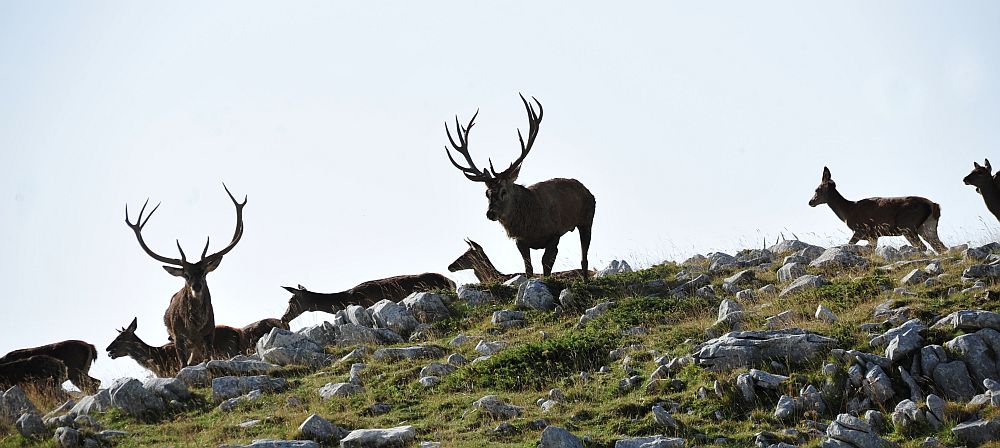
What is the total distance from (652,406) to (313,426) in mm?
3007

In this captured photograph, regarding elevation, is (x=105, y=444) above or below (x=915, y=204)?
below

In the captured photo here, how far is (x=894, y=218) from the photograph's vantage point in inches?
696

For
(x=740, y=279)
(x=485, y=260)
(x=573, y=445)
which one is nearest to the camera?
(x=573, y=445)

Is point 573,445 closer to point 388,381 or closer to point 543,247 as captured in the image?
point 388,381

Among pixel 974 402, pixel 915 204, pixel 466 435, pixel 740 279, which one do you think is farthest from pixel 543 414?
pixel 915 204

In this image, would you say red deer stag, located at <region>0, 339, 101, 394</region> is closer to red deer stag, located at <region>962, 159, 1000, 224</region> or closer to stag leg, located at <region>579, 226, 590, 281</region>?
stag leg, located at <region>579, 226, 590, 281</region>

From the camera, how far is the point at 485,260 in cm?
2064

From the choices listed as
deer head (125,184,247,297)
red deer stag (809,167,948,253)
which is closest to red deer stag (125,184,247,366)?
deer head (125,184,247,297)

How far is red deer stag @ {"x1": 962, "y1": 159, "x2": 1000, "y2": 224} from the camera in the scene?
17.7 meters

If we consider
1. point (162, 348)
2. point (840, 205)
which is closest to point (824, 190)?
point (840, 205)

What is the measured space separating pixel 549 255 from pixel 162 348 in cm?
719

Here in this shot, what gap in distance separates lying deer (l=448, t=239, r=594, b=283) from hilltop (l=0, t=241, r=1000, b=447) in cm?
314

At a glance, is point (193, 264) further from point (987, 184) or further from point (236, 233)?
point (987, 184)

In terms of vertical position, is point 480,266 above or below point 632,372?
above
